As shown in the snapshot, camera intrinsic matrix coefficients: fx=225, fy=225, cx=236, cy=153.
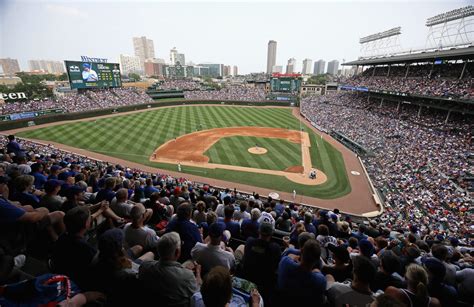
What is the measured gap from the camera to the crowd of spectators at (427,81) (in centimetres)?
2977

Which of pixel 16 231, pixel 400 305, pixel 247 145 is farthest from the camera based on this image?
pixel 247 145

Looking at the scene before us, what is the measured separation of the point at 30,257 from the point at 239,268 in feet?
11.6

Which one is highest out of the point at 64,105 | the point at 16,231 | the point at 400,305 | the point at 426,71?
the point at 426,71

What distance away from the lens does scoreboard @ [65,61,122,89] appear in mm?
47128

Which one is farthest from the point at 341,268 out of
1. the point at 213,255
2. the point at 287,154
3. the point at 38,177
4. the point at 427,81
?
the point at 427,81

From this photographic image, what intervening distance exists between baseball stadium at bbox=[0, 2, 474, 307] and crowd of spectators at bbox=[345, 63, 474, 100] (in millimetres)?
308

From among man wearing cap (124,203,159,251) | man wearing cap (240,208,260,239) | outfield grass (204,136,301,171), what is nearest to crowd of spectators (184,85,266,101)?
outfield grass (204,136,301,171)

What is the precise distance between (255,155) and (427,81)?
3110 cm

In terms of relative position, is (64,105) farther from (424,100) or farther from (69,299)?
(424,100)

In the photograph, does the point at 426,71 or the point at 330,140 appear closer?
the point at 330,140

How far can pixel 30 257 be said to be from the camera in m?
3.77

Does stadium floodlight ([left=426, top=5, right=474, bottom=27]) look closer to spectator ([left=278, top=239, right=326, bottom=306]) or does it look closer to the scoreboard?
spectator ([left=278, top=239, right=326, bottom=306])

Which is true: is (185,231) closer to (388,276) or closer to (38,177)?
(388,276)

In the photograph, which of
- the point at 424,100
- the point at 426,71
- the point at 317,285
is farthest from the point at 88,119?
the point at 426,71
